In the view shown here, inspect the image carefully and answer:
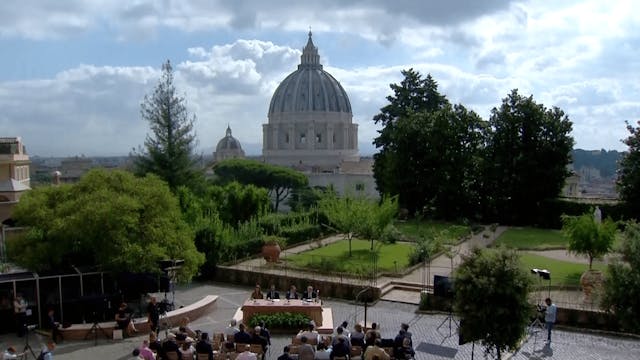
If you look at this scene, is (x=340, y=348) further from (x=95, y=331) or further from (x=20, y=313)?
(x=20, y=313)

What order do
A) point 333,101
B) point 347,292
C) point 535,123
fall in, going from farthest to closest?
point 333,101, point 535,123, point 347,292

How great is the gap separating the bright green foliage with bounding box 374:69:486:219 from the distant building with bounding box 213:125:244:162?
97275mm

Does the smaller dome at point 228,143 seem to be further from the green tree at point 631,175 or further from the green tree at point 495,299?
the green tree at point 495,299

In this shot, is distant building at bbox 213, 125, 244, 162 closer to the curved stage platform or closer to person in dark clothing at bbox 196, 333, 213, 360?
the curved stage platform

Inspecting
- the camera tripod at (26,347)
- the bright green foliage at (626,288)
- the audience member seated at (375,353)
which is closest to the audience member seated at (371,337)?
the audience member seated at (375,353)

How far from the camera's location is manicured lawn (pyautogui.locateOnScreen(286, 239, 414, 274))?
80.2 feet

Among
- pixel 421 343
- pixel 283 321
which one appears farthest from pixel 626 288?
pixel 283 321

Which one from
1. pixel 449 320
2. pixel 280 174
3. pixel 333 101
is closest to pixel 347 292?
pixel 449 320

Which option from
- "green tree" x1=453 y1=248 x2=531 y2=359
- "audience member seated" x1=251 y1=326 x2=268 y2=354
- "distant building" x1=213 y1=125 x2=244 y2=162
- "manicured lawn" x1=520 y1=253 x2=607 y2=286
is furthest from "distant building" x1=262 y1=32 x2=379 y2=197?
"green tree" x1=453 y1=248 x2=531 y2=359

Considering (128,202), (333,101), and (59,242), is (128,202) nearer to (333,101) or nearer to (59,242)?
(59,242)

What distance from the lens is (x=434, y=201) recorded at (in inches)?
1658

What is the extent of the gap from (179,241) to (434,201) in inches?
1021

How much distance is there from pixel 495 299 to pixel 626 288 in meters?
3.28

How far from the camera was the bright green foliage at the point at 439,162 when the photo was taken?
135ft
